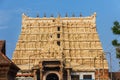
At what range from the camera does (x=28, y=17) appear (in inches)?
4830

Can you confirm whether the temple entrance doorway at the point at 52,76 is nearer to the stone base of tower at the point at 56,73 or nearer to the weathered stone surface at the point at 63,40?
the stone base of tower at the point at 56,73

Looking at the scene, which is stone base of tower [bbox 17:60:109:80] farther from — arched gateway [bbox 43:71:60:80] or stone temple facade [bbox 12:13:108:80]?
stone temple facade [bbox 12:13:108:80]

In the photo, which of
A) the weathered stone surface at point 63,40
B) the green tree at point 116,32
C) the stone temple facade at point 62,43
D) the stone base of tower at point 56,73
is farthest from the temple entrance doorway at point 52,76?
the green tree at point 116,32

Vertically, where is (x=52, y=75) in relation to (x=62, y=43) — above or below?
below

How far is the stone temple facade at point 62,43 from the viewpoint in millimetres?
111875

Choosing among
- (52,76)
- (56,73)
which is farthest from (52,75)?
(56,73)

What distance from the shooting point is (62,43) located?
116875mm

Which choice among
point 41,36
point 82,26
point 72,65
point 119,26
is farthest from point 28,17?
point 119,26

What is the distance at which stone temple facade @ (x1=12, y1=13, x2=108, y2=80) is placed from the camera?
112 m

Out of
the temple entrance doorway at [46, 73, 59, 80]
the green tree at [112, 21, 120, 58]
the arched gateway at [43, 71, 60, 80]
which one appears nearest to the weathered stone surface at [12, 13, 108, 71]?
the temple entrance doorway at [46, 73, 59, 80]

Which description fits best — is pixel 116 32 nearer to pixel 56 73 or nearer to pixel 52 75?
pixel 56 73

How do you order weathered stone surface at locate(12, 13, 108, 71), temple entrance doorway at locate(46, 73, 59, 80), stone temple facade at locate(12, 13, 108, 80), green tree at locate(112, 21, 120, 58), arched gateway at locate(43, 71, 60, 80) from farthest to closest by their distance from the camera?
weathered stone surface at locate(12, 13, 108, 71)
stone temple facade at locate(12, 13, 108, 80)
temple entrance doorway at locate(46, 73, 59, 80)
arched gateway at locate(43, 71, 60, 80)
green tree at locate(112, 21, 120, 58)

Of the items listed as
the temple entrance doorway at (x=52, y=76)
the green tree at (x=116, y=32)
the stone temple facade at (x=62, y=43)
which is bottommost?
the green tree at (x=116, y=32)

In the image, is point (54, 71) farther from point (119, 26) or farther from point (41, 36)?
point (119, 26)
